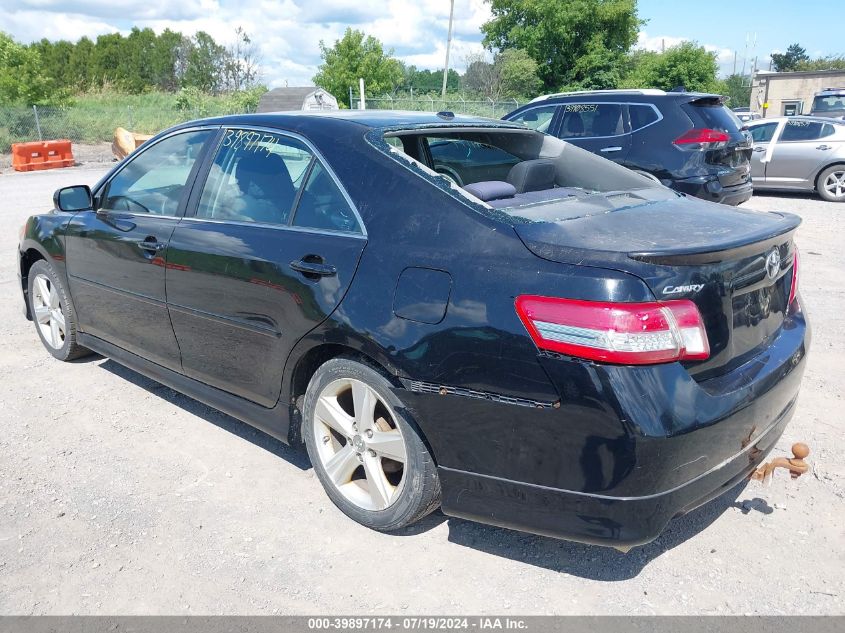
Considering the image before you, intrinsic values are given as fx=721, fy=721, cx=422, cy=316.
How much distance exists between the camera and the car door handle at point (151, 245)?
12.3ft

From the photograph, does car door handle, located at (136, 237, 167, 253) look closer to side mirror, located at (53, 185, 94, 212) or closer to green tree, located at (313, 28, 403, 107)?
side mirror, located at (53, 185, 94, 212)

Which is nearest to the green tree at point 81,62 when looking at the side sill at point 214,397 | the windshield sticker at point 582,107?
the windshield sticker at point 582,107

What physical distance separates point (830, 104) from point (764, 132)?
1528cm

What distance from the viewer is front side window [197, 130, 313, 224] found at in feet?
10.8

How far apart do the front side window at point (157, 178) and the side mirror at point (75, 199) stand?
8 centimetres

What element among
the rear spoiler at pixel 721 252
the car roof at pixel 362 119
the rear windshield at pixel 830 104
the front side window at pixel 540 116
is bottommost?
the rear spoiler at pixel 721 252

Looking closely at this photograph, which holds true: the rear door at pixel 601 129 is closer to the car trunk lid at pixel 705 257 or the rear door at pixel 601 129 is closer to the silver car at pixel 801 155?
the silver car at pixel 801 155

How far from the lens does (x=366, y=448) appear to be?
9.70 ft

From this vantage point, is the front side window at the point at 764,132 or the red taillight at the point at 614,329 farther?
the front side window at the point at 764,132

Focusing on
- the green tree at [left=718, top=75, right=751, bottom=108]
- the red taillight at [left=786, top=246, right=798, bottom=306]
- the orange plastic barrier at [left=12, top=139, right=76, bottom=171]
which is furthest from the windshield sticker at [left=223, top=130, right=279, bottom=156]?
the green tree at [left=718, top=75, right=751, bottom=108]

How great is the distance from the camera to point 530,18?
5269 centimetres

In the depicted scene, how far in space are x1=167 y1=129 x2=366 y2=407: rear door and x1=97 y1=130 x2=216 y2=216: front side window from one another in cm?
25

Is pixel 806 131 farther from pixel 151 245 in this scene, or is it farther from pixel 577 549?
pixel 151 245

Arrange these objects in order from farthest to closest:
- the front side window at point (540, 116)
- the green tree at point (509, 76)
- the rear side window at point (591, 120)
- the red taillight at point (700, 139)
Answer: the green tree at point (509, 76)
the front side window at point (540, 116)
the rear side window at point (591, 120)
the red taillight at point (700, 139)
